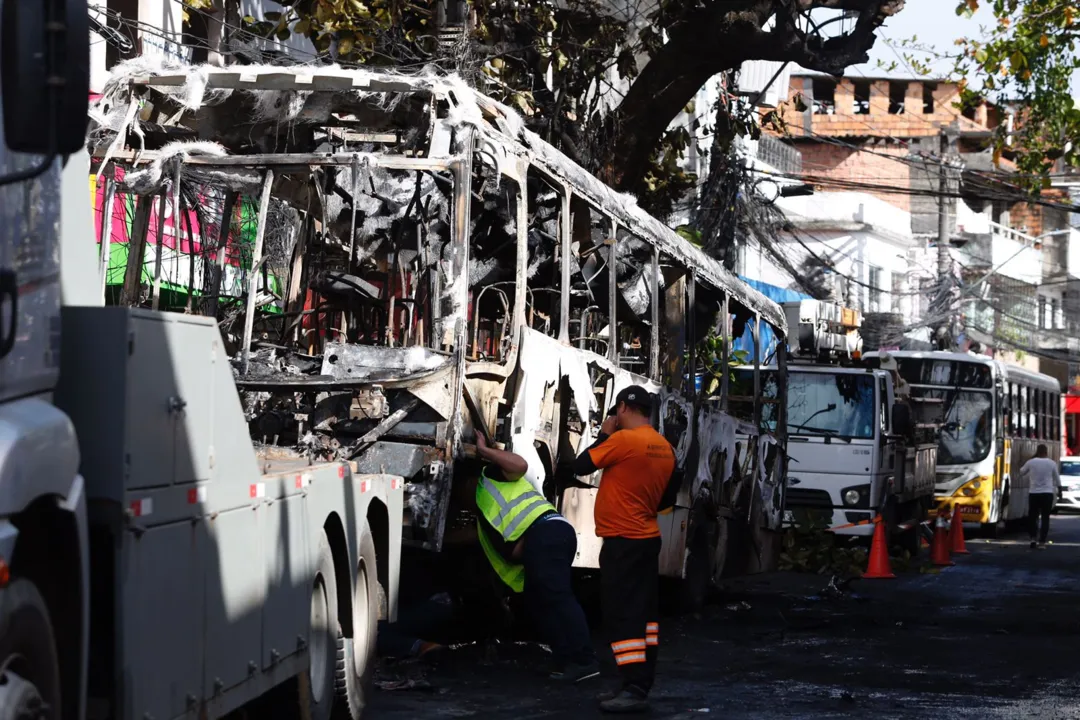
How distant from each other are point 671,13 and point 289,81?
7871 mm

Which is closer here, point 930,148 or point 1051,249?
point 930,148

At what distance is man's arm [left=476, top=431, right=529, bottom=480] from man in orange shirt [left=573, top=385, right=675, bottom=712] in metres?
0.40

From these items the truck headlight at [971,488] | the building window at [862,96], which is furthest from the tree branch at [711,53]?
the building window at [862,96]

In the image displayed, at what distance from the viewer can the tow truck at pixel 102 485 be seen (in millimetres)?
3947

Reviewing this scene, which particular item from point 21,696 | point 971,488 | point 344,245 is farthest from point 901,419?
point 21,696

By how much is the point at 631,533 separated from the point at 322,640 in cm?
218

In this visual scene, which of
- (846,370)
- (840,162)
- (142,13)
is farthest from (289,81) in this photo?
(840,162)

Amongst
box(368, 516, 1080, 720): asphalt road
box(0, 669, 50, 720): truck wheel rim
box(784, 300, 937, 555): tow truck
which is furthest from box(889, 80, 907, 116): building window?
box(0, 669, 50, 720): truck wheel rim

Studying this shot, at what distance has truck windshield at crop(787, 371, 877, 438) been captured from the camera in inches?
835

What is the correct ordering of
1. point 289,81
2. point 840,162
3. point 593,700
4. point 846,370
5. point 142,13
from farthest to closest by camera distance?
point 840,162 < point 846,370 < point 142,13 < point 289,81 < point 593,700

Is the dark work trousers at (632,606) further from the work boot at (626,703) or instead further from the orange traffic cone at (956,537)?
the orange traffic cone at (956,537)

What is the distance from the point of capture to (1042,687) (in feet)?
33.2

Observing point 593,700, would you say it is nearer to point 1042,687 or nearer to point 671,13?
point 1042,687

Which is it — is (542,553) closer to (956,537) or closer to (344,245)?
(344,245)
